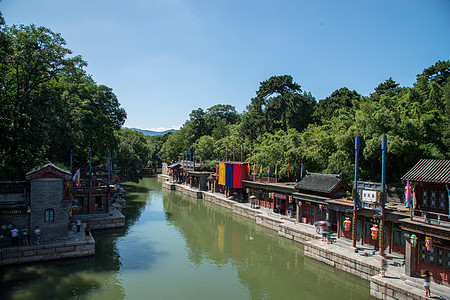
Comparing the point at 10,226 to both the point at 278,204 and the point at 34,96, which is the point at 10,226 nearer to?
the point at 34,96

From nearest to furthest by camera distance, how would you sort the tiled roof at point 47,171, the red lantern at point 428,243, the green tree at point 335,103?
1. the red lantern at point 428,243
2. the tiled roof at point 47,171
3. the green tree at point 335,103

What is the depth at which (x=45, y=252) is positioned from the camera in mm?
17578

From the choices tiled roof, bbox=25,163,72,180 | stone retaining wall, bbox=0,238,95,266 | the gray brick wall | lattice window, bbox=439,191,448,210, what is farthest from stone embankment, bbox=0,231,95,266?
lattice window, bbox=439,191,448,210

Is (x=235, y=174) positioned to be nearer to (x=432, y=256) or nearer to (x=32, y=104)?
(x=32, y=104)

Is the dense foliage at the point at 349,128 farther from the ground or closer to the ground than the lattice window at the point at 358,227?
farther from the ground

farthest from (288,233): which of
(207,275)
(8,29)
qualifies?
(8,29)

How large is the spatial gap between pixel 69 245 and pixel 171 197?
28.4m

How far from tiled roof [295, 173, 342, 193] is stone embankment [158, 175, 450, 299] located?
3.04 m

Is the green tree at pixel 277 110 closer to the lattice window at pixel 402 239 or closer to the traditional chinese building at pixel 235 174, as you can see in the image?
the traditional chinese building at pixel 235 174

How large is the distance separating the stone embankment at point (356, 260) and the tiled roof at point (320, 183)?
3.04m

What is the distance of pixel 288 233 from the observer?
23.9 m

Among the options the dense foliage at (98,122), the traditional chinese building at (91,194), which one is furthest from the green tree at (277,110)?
the traditional chinese building at (91,194)

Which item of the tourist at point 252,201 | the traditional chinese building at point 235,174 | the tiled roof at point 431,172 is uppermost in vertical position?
the tiled roof at point 431,172

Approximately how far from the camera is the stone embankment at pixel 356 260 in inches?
517
